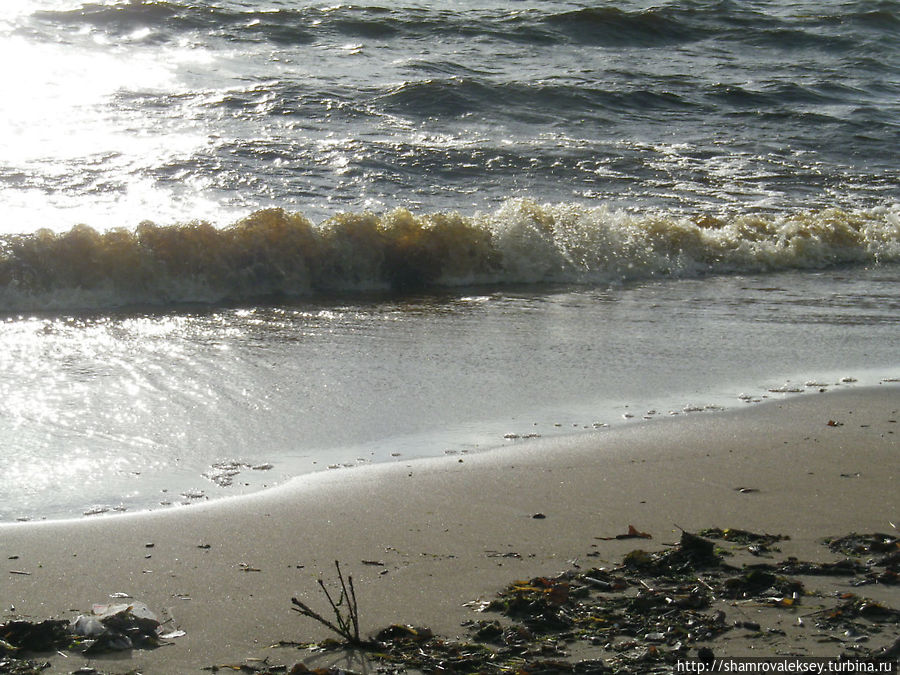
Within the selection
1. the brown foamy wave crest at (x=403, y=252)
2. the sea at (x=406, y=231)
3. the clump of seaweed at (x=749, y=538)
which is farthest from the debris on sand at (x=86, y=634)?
the brown foamy wave crest at (x=403, y=252)

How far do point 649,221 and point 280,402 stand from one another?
5.68 metres

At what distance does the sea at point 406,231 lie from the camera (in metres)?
4.43

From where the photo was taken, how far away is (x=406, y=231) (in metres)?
8.61

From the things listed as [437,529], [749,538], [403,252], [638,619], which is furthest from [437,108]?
[638,619]

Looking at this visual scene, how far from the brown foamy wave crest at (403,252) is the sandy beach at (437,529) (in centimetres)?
429

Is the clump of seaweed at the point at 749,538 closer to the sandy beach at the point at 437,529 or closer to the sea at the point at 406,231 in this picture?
the sandy beach at the point at 437,529

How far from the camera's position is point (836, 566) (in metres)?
2.68

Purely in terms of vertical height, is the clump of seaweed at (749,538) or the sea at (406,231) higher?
the sea at (406,231)

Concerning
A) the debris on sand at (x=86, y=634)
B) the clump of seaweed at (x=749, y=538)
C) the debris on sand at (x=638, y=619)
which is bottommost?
the clump of seaweed at (x=749, y=538)

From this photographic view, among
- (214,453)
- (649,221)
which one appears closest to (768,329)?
(649,221)

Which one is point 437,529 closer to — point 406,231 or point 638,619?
point 638,619

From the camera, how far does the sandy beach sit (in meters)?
2.48

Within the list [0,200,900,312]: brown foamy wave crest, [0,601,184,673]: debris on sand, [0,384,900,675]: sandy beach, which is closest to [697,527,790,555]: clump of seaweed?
[0,384,900,675]: sandy beach

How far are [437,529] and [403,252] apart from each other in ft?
18.0
